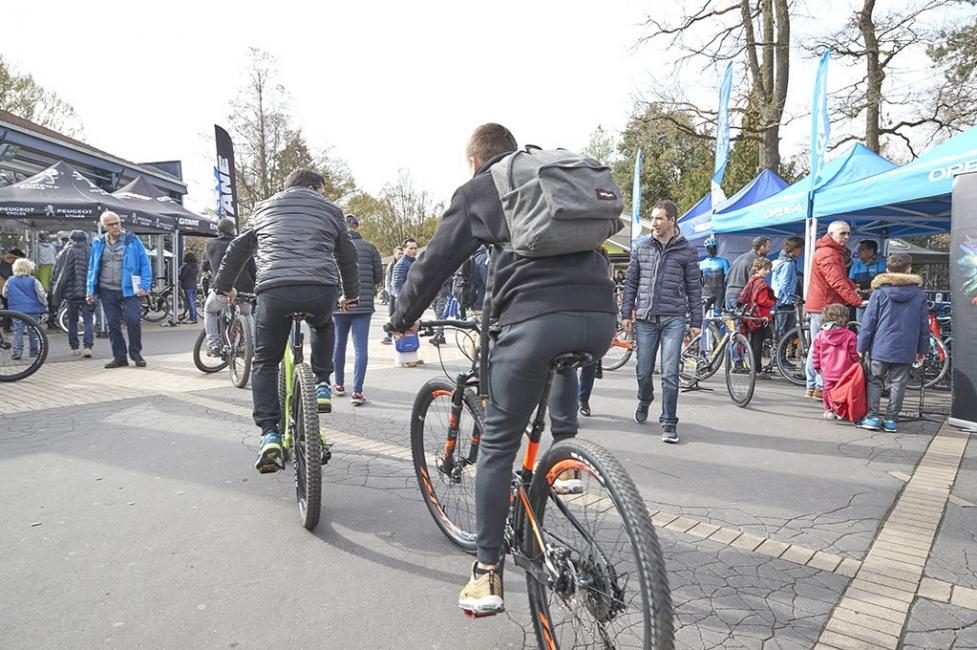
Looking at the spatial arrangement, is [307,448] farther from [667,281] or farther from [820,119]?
[820,119]

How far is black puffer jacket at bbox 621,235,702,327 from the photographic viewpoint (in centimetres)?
558

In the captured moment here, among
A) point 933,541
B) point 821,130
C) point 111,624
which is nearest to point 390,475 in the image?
point 111,624

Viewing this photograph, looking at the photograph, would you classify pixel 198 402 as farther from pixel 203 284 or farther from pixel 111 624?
pixel 111 624

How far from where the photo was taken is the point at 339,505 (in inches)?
149

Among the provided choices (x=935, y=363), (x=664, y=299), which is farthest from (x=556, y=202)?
(x=935, y=363)

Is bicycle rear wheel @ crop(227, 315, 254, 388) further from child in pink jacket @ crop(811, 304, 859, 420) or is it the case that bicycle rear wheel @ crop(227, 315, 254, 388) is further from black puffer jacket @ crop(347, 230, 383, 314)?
child in pink jacket @ crop(811, 304, 859, 420)

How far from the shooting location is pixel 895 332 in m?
5.79

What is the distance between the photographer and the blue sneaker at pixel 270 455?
140 inches

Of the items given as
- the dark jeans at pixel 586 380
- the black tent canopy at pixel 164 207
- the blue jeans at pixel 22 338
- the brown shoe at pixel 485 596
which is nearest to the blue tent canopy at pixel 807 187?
the dark jeans at pixel 586 380

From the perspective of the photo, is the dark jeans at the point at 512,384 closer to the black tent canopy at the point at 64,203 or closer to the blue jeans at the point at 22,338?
the blue jeans at the point at 22,338

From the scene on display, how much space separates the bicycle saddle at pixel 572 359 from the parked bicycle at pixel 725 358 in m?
5.04

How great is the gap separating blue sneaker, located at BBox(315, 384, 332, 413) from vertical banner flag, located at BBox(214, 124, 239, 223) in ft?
49.5

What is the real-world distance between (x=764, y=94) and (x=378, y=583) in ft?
61.3

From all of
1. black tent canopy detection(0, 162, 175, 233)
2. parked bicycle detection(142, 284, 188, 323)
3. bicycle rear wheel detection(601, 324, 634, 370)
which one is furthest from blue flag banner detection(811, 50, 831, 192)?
parked bicycle detection(142, 284, 188, 323)
